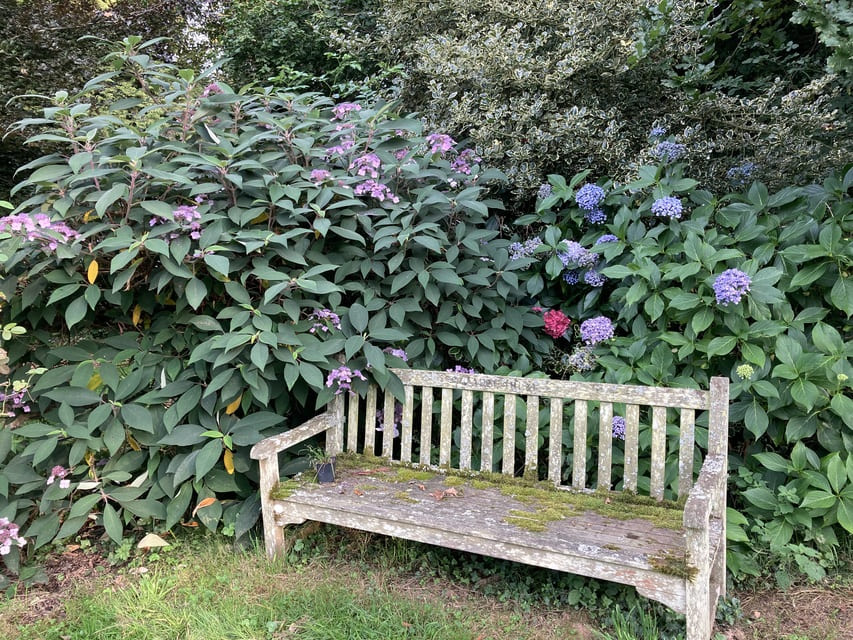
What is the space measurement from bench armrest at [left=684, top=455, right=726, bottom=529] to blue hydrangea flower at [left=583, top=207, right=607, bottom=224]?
5.62ft

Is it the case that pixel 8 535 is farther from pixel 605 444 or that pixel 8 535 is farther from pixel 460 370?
pixel 605 444

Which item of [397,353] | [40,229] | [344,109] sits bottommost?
[397,353]

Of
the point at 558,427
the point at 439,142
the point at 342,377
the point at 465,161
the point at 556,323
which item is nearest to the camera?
the point at 558,427

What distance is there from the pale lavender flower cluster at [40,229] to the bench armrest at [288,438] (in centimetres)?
121

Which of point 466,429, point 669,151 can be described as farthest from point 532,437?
point 669,151

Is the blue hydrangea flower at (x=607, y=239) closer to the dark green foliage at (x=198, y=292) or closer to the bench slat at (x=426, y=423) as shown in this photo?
the dark green foliage at (x=198, y=292)

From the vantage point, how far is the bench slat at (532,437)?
259 centimetres

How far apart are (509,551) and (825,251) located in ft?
6.35

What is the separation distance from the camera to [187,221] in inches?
100

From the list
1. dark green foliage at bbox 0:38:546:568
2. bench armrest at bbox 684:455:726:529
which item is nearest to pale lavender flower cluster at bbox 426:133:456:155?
dark green foliage at bbox 0:38:546:568

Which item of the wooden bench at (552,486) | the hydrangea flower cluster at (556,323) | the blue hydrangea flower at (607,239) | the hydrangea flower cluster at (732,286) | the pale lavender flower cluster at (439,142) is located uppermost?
the pale lavender flower cluster at (439,142)

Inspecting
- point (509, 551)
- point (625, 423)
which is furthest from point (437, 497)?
point (625, 423)

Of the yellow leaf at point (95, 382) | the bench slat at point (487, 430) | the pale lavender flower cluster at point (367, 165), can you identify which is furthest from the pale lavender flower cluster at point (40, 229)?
the bench slat at point (487, 430)

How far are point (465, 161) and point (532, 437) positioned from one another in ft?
6.12
